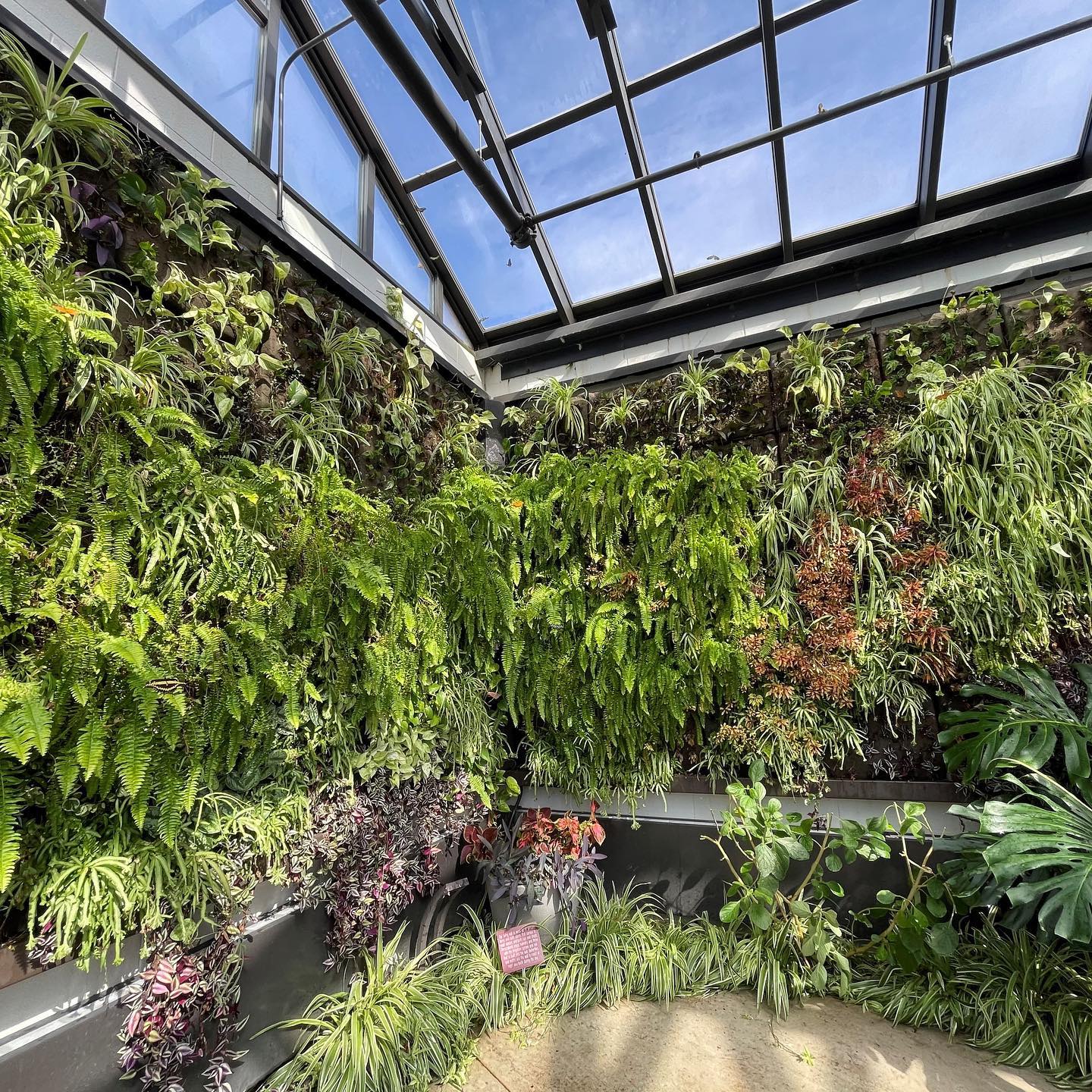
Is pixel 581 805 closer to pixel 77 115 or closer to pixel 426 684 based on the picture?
pixel 426 684

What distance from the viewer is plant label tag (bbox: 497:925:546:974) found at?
7.08 feet

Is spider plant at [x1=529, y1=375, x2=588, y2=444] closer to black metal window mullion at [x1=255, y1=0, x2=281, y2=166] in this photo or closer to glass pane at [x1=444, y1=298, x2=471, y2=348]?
glass pane at [x1=444, y1=298, x2=471, y2=348]

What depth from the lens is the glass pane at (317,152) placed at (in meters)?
3.36

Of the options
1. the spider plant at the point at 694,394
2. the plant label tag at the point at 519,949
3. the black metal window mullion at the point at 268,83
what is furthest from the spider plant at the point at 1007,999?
the black metal window mullion at the point at 268,83

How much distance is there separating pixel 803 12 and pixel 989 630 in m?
3.49

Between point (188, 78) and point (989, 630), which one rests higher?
point (188, 78)

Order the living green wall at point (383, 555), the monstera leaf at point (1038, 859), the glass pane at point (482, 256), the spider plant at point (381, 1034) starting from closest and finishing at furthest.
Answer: the living green wall at point (383, 555) → the monstera leaf at point (1038, 859) → the spider plant at point (381, 1034) → the glass pane at point (482, 256)

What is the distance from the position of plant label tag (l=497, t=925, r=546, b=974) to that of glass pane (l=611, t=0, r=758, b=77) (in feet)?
15.7

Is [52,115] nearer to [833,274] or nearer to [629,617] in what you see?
[629,617]

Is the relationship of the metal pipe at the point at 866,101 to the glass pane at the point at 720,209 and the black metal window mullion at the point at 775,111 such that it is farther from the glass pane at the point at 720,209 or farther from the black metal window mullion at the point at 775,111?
the glass pane at the point at 720,209

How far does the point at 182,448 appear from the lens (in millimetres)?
1766

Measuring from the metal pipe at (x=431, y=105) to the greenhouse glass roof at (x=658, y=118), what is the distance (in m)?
0.02

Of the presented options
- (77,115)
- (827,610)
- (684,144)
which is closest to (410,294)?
(684,144)

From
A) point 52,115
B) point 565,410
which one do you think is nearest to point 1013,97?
point 565,410
